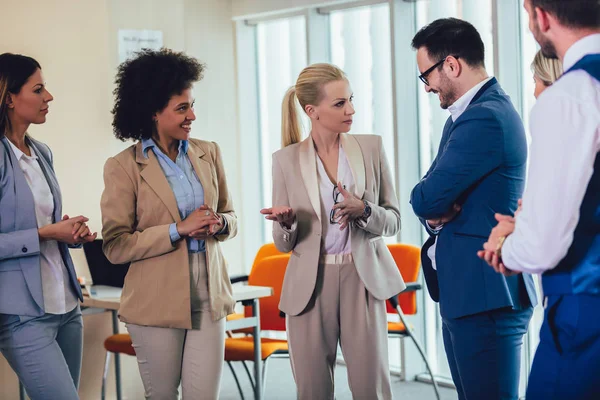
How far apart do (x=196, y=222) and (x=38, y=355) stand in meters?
0.77

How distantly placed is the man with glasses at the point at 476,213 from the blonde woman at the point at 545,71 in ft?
0.83

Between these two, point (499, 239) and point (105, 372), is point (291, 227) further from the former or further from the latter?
point (105, 372)

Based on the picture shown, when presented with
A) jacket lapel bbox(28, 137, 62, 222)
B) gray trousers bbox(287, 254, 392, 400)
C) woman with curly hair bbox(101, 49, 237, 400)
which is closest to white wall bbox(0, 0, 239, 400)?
jacket lapel bbox(28, 137, 62, 222)

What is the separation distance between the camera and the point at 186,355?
9.58 feet

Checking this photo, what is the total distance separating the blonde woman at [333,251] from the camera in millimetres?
3023

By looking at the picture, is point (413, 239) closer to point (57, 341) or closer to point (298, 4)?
point (298, 4)

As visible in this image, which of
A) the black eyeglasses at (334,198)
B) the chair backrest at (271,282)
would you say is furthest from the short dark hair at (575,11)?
the chair backrest at (271,282)

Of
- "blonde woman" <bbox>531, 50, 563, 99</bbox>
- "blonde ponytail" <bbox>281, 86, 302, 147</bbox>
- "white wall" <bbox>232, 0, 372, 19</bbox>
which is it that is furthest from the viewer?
"white wall" <bbox>232, 0, 372, 19</bbox>

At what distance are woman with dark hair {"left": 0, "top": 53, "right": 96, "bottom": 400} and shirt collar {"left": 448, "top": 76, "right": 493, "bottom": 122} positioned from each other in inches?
56.9

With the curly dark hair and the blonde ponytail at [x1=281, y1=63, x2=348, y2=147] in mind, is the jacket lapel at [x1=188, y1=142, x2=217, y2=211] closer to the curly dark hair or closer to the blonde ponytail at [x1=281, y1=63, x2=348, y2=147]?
the curly dark hair

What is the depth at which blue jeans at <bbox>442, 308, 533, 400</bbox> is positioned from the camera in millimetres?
2377

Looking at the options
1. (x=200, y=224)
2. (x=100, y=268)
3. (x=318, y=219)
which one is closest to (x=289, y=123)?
(x=318, y=219)

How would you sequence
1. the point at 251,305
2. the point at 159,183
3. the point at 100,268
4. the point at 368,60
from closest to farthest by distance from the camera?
the point at 159,183
the point at 251,305
the point at 100,268
the point at 368,60

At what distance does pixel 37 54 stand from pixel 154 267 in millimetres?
2395
